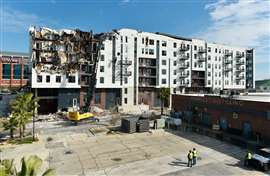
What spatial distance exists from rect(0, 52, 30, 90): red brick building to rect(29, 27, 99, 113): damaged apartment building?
29.0 metres

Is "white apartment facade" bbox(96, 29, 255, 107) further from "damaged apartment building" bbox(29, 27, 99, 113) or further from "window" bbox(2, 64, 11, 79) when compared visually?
"window" bbox(2, 64, 11, 79)

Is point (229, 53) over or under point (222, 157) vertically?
over

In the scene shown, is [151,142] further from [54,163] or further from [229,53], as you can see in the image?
[229,53]

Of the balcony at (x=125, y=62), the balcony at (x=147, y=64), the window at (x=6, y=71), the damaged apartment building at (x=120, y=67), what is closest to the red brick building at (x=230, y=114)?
the damaged apartment building at (x=120, y=67)

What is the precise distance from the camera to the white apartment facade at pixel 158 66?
71.8m

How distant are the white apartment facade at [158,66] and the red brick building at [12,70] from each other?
36.5m

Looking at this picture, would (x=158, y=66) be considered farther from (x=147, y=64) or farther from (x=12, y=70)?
(x=12, y=70)

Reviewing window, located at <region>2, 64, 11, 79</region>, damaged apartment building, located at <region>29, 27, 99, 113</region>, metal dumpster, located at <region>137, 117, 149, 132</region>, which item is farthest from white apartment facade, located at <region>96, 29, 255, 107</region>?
window, located at <region>2, 64, 11, 79</region>

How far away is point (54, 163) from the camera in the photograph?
25719 mm

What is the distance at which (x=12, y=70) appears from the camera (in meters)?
86.7

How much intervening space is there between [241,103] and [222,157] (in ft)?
44.8

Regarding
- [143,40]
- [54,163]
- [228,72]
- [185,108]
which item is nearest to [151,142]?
[54,163]

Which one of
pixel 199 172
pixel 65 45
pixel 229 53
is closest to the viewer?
pixel 199 172

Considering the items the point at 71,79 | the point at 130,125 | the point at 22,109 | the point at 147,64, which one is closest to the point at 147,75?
the point at 147,64
